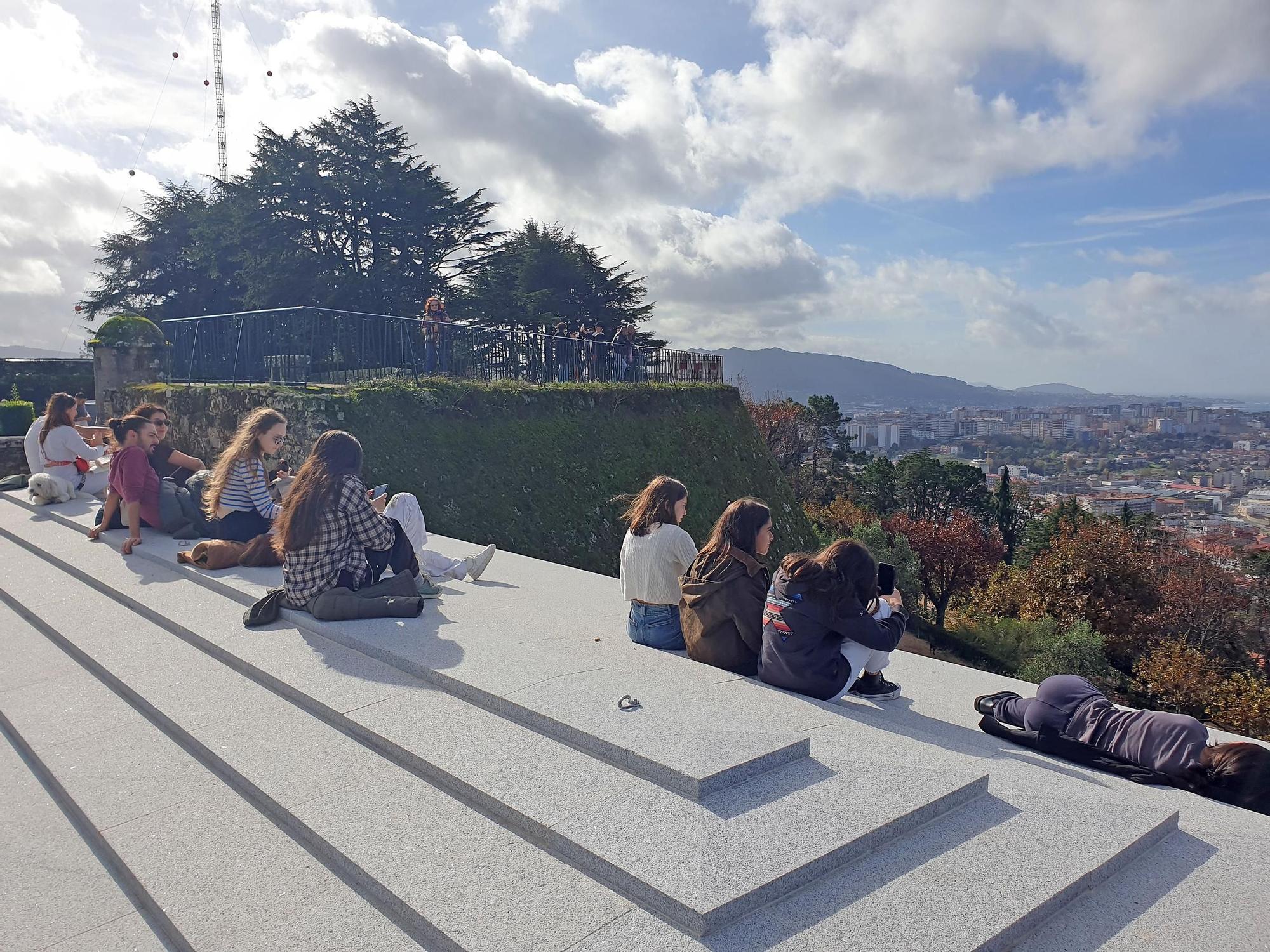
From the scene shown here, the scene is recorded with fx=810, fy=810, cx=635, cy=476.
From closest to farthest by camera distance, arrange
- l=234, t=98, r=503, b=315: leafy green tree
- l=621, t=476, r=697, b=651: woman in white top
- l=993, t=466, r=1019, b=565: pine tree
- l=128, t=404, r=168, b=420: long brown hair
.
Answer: l=621, t=476, r=697, b=651: woman in white top, l=128, t=404, r=168, b=420: long brown hair, l=234, t=98, r=503, b=315: leafy green tree, l=993, t=466, r=1019, b=565: pine tree

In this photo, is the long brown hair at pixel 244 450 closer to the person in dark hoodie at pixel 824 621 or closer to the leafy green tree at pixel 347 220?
the person in dark hoodie at pixel 824 621

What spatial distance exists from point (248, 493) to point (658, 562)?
4.17 metres

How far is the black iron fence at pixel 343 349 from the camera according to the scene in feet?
42.4

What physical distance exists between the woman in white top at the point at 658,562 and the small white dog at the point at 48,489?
29.7 ft

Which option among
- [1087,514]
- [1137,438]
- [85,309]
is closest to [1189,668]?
[1087,514]

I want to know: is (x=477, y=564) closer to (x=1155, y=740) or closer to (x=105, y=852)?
(x=105, y=852)

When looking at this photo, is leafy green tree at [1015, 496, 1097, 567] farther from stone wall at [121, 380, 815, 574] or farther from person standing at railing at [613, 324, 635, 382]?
stone wall at [121, 380, 815, 574]

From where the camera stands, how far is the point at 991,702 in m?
4.77

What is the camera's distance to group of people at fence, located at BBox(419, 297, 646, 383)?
14.3 meters

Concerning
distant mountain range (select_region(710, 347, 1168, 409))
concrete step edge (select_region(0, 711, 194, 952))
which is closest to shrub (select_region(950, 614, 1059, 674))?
concrete step edge (select_region(0, 711, 194, 952))

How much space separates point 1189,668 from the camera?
1766cm

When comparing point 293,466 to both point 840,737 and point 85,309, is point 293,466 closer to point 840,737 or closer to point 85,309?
point 840,737

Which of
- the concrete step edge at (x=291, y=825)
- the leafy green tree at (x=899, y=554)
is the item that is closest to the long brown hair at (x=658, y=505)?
the concrete step edge at (x=291, y=825)

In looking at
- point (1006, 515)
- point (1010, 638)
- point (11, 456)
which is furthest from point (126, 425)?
point (1006, 515)
